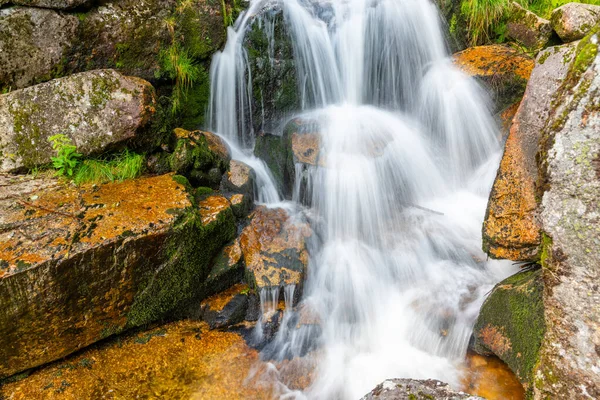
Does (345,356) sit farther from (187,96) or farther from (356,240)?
(187,96)

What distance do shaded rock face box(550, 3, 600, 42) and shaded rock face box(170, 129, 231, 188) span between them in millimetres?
4386

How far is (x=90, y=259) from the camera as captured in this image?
335cm

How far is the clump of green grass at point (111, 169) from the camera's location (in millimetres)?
4199

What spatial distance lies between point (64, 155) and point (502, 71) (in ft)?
20.1

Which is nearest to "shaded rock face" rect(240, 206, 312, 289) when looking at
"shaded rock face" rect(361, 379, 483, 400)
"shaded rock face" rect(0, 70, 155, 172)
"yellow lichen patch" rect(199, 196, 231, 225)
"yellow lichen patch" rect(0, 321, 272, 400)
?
"yellow lichen patch" rect(199, 196, 231, 225)

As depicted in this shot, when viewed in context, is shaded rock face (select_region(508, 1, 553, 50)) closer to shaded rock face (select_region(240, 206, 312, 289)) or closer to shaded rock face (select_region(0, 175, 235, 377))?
shaded rock face (select_region(240, 206, 312, 289))

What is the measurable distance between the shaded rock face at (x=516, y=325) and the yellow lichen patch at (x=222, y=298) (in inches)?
95.6

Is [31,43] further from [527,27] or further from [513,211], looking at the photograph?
[527,27]

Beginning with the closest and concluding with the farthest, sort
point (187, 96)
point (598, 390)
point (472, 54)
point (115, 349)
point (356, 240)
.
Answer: point (598, 390), point (115, 349), point (356, 240), point (187, 96), point (472, 54)

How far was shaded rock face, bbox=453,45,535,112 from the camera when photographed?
5.73 metres

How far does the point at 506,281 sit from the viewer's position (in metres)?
3.52

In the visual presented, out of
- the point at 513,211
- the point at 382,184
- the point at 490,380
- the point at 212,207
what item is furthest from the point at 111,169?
the point at 490,380

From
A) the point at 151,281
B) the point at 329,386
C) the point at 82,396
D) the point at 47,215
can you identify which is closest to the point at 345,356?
the point at 329,386

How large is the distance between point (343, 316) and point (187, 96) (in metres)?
3.95
